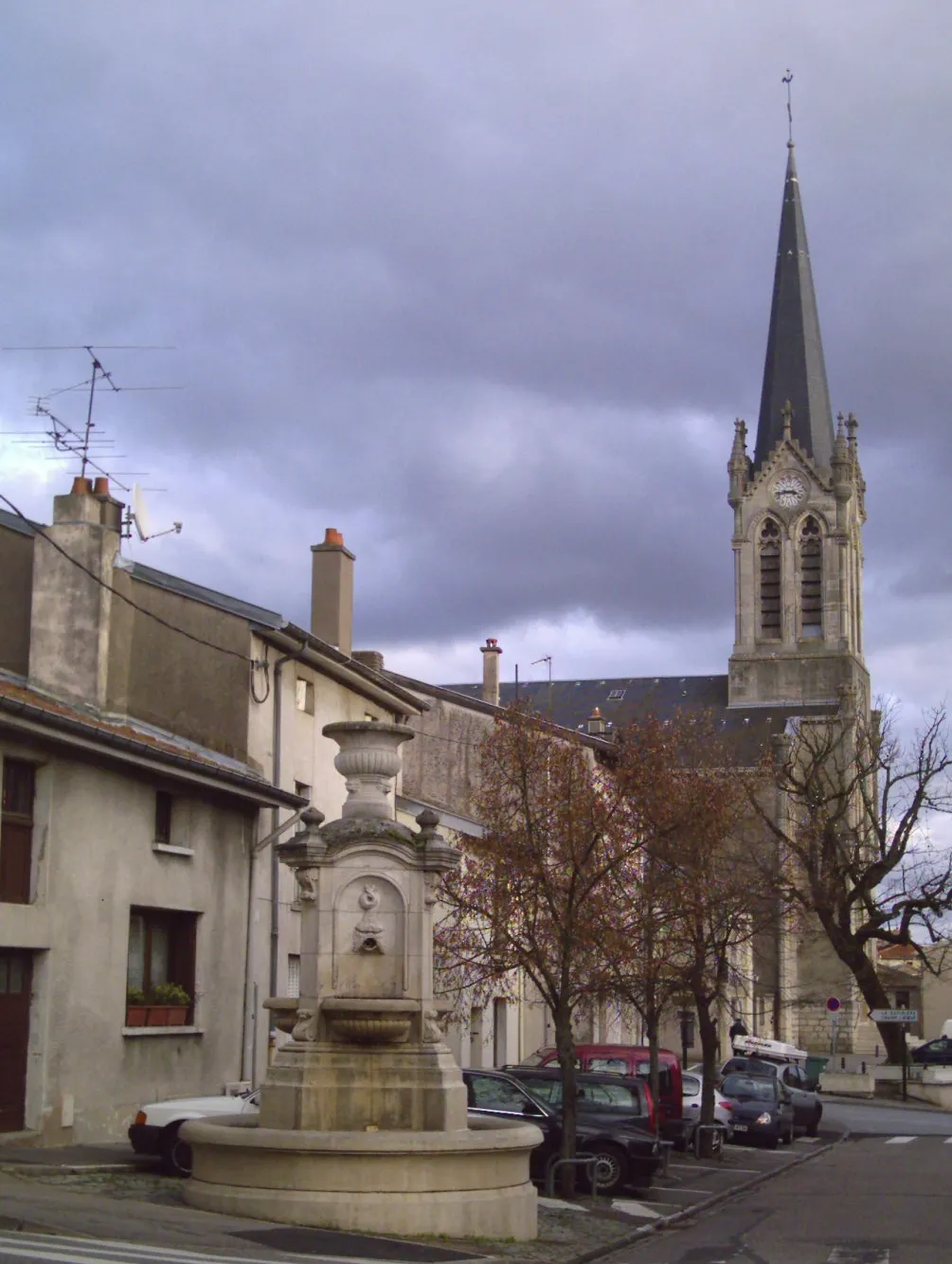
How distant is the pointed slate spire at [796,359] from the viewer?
92.9 metres

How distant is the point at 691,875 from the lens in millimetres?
27000

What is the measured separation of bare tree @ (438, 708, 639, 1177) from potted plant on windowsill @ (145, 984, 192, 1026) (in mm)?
A: 3688

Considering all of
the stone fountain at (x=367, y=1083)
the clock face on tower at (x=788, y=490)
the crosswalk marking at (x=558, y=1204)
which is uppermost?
the clock face on tower at (x=788, y=490)

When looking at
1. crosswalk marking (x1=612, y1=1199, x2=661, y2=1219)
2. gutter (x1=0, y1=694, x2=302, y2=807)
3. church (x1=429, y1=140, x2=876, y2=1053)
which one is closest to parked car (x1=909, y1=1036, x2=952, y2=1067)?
church (x1=429, y1=140, x2=876, y2=1053)

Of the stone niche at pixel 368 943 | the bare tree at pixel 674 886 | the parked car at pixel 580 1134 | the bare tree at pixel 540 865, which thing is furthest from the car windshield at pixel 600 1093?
the stone niche at pixel 368 943

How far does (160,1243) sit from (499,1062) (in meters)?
26.6

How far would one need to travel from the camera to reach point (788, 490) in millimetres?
93000

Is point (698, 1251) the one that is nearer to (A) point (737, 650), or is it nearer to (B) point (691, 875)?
(B) point (691, 875)

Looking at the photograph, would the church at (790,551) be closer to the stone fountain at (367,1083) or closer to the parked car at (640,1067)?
the parked car at (640,1067)

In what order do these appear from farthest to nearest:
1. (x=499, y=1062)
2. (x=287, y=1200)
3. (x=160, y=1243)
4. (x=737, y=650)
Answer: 1. (x=737, y=650)
2. (x=499, y=1062)
3. (x=287, y=1200)
4. (x=160, y=1243)

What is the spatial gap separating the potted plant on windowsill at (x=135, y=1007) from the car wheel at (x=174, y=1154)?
151 inches

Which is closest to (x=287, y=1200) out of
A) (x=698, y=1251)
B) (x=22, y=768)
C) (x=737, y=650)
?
(x=698, y=1251)

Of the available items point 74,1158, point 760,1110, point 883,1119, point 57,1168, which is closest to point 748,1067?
point 883,1119

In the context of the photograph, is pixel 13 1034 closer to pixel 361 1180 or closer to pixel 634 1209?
pixel 361 1180
